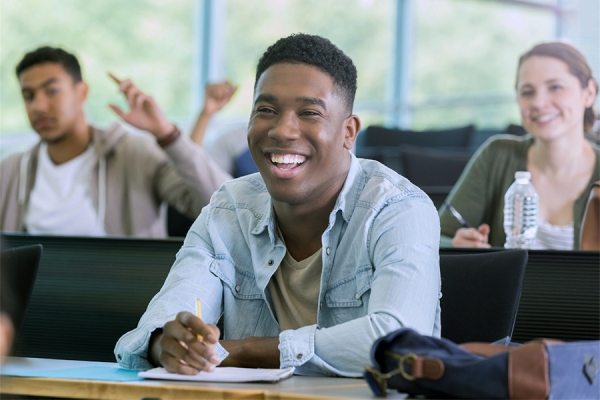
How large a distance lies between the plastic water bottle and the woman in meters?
0.05

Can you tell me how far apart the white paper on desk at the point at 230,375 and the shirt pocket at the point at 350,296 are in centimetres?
34

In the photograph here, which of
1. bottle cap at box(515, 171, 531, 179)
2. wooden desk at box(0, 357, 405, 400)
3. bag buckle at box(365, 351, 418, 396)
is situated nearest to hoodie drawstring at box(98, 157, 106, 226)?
bottle cap at box(515, 171, 531, 179)

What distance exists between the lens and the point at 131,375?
1.50m

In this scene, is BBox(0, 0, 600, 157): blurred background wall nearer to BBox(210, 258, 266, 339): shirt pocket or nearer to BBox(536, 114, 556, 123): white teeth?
BBox(536, 114, 556, 123): white teeth

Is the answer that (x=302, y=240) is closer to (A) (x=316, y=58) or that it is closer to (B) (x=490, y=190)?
(A) (x=316, y=58)

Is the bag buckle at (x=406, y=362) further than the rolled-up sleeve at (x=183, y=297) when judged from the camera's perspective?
No

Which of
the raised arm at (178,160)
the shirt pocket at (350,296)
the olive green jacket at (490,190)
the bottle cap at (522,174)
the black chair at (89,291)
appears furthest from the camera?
the raised arm at (178,160)

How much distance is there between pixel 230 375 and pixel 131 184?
7.41ft

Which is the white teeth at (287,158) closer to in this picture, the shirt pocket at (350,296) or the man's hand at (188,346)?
the shirt pocket at (350,296)

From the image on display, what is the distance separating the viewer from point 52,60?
380 cm

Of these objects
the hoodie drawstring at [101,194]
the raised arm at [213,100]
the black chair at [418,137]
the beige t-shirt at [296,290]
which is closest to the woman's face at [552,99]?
the raised arm at [213,100]

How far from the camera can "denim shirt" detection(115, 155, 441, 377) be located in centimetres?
161

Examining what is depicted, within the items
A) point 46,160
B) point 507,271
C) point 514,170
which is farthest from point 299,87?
point 46,160

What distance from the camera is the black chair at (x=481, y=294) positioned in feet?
6.16
